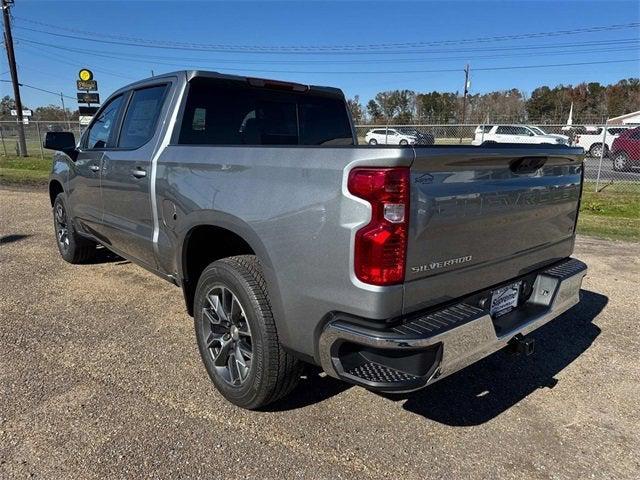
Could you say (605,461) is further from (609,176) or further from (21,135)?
(21,135)

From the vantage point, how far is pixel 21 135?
77.0 ft

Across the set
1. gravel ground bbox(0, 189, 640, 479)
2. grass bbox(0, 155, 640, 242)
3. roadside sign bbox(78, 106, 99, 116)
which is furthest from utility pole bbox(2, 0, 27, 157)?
gravel ground bbox(0, 189, 640, 479)

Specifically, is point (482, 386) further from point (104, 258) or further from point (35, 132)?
point (35, 132)

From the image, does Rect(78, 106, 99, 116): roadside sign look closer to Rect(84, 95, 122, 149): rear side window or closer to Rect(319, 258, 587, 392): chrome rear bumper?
Rect(84, 95, 122, 149): rear side window

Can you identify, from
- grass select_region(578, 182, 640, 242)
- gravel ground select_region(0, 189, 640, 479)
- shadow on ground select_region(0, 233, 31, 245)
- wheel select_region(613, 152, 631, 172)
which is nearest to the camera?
gravel ground select_region(0, 189, 640, 479)

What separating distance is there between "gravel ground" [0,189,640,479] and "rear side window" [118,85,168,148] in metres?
1.51

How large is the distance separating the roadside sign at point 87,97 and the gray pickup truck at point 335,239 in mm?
19437

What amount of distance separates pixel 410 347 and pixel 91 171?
367cm

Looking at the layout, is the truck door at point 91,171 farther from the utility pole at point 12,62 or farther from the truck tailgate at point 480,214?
the utility pole at point 12,62

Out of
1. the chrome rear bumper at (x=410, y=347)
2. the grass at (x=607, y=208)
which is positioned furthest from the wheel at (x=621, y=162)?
the chrome rear bumper at (x=410, y=347)

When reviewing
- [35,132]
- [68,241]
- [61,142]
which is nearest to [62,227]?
[68,241]

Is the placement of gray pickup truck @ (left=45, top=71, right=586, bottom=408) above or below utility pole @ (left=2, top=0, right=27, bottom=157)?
below

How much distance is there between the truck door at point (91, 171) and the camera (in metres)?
4.50

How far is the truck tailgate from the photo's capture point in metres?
2.19
